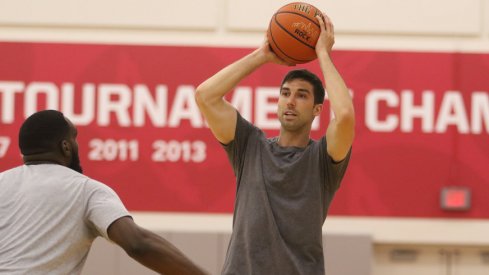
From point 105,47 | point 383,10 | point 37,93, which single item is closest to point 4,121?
point 37,93

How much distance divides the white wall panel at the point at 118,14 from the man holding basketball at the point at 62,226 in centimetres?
344

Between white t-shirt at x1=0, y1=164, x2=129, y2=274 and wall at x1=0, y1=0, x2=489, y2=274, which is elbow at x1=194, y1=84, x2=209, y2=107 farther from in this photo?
wall at x1=0, y1=0, x2=489, y2=274

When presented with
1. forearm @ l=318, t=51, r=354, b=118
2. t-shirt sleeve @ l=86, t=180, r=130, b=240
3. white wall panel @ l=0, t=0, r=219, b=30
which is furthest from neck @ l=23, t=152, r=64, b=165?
white wall panel @ l=0, t=0, r=219, b=30

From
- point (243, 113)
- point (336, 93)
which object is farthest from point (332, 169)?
point (243, 113)

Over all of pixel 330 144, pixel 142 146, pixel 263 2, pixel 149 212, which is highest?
pixel 263 2

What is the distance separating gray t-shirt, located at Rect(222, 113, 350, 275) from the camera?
4250mm

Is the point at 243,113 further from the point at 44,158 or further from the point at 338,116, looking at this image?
the point at 44,158

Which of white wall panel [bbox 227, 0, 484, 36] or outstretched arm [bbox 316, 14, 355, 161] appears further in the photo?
white wall panel [bbox 227, 0, 484, 36]

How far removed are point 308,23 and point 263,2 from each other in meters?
2.40

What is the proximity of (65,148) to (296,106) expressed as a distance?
3.93ft

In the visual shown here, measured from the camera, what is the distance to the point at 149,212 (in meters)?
6.92

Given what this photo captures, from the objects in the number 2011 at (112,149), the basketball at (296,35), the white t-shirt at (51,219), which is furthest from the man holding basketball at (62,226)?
the number 2011 at (112,149)

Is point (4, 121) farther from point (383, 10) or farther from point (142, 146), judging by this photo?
point (383, 10)

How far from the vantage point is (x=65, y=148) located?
370 centimetres
